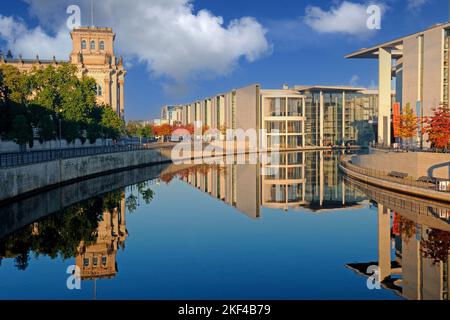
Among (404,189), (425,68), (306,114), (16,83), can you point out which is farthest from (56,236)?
(306,114)

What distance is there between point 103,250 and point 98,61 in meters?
66.0

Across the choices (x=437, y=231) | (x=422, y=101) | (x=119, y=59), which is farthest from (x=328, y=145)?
(x=437, y=231)

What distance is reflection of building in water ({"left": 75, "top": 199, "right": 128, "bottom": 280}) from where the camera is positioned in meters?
16.3

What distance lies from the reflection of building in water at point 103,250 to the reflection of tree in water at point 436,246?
40.0ft

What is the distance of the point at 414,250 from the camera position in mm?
18188

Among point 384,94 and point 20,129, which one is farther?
point 384,94

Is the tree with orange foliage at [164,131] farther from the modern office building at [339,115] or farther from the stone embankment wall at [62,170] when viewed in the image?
the stone embankment wall at [62,170]

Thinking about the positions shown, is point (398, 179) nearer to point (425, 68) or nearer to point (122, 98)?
point (425, 68)

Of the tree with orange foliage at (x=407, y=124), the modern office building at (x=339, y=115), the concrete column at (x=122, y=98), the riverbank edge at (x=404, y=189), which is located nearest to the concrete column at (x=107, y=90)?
the concrete column at (x=122, y=98)

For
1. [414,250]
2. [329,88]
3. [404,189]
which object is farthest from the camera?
[329,88]

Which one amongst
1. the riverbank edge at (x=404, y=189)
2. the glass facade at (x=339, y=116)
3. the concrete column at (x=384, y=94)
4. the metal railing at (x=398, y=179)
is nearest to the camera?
the riverbank edge at (x=404, y=189)

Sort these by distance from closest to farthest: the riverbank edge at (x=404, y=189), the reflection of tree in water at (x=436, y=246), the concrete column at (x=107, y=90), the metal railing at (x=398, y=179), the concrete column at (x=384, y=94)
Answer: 1. the reflection of tree in water at (x=436, y=246)
2. the riverbank edge at (x=404, y=189)
3. the metal railing at (x=398, y=179)
4. the concrete column at (x=384, y=94)
5. the concrete column at (x=107, y=90)

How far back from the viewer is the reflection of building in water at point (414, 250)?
14.3 m
